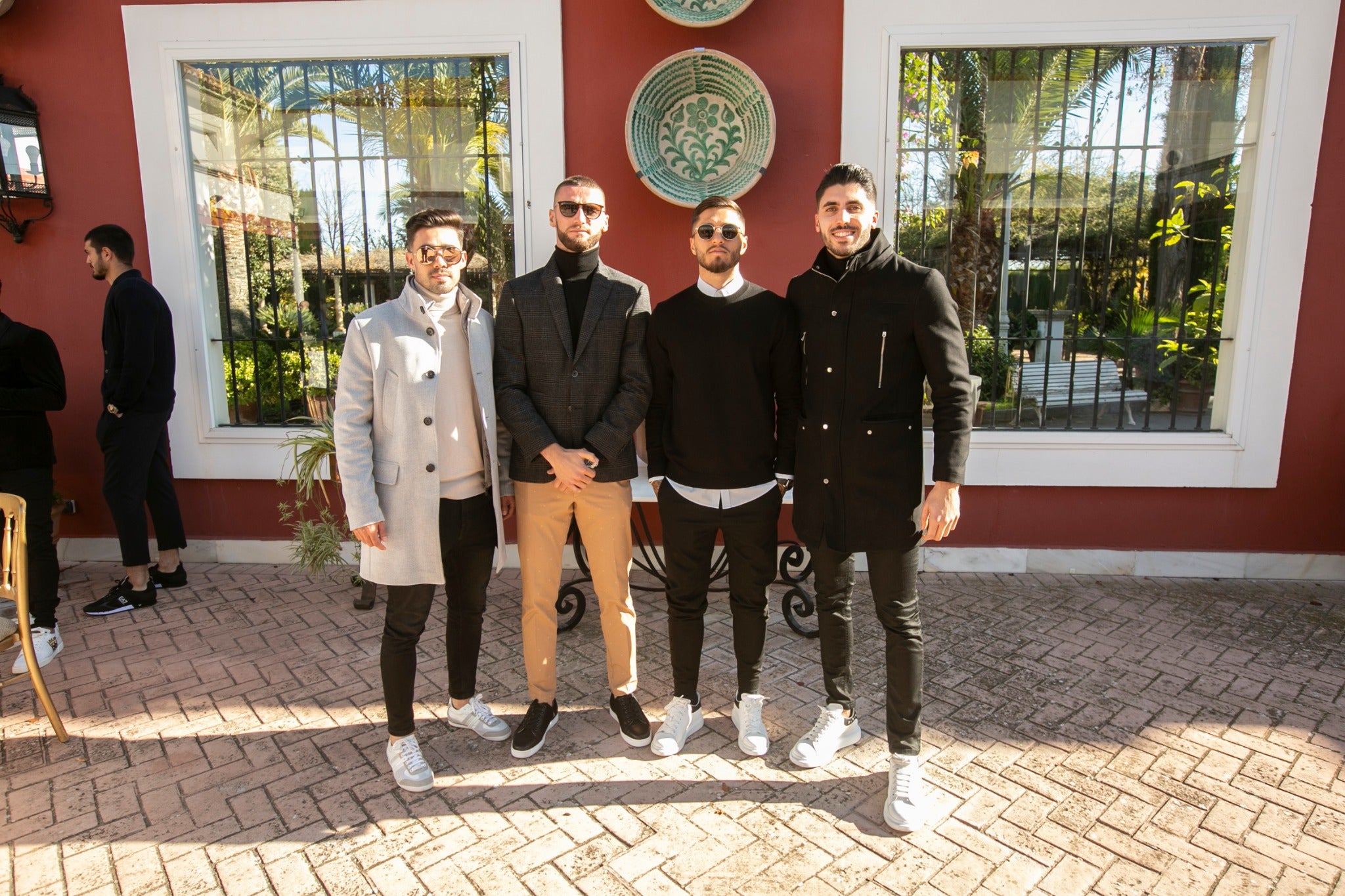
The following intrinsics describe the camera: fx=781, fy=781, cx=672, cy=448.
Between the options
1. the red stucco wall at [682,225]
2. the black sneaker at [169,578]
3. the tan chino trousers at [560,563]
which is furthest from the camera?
the black sneaker at [169,578]

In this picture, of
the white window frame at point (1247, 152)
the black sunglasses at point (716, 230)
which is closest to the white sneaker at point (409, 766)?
the black sunglasses at point (716, 230)

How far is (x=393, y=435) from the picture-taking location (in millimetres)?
2639

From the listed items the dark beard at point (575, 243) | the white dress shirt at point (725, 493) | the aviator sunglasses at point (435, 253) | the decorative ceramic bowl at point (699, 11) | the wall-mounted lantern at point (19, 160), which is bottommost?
the white dress shirt at point (725, 493)

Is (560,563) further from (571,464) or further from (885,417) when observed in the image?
(885,417)

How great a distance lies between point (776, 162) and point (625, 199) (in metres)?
0.93

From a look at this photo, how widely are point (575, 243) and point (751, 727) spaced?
1.96 m

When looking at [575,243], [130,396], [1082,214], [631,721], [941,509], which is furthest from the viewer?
[1082,214]

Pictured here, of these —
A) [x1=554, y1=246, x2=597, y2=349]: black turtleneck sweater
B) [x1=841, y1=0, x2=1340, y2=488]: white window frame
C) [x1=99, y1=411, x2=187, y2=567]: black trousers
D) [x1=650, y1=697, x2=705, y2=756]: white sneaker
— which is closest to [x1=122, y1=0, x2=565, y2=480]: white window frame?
[x1=99, y1=411, x2=187, y2=567]: black trousers

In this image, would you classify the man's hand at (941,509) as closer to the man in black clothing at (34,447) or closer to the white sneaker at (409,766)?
the white sneaker at (409,766)

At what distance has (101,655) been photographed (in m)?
3.92

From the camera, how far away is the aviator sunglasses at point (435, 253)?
2.64 m

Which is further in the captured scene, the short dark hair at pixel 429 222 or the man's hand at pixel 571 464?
the man's hand at pixel 571 464

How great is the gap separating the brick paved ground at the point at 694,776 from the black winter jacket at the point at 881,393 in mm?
994

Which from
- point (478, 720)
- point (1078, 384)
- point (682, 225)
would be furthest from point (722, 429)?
point (1078, 384)
